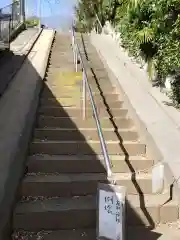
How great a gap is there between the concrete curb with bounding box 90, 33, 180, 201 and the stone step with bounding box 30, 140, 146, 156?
0.74ft

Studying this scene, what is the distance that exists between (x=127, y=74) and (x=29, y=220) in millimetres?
5640

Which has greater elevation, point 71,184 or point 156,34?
point 156,34

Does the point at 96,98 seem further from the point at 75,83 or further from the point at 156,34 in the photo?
the point at 156,34

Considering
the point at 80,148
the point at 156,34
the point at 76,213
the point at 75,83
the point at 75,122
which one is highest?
the point at 156,34

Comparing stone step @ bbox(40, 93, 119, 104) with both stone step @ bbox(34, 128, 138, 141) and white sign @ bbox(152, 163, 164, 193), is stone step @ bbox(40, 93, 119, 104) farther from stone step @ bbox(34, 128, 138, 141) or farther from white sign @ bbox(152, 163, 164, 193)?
white sign @ bbox(152, 163, 164, 193)

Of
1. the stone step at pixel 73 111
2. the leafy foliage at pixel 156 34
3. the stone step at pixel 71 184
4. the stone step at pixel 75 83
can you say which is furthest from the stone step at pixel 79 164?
the stone step at pixel 75 83

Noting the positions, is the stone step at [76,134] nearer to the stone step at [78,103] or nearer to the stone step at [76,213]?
the stone step at [78,103]

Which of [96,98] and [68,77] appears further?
[68,77]

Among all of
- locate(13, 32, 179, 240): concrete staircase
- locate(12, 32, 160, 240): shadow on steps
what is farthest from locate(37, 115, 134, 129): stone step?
locate(12, 32, 160, 240): shadow on steps

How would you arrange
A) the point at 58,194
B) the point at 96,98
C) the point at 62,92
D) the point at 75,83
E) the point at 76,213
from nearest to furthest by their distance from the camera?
the point at 76,213 < the point at 58,194 < the point at 96,98 < the point at 62,92 < the point at 75,83

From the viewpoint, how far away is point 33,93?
8180 mm

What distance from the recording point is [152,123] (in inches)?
263

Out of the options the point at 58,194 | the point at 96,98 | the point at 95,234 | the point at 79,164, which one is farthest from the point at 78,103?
the point at 95,234

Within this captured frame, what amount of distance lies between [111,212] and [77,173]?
221cm
